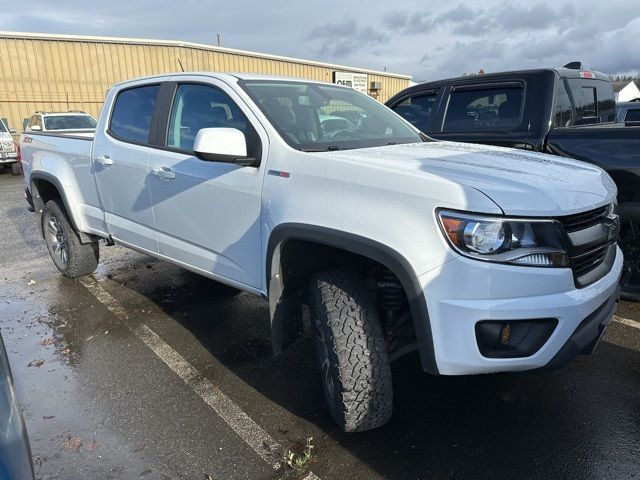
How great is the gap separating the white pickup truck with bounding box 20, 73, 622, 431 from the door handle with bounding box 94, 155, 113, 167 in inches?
10.6

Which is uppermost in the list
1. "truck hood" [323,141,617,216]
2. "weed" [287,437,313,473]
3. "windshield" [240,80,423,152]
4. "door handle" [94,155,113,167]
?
"windshield" [240,80,423,152]

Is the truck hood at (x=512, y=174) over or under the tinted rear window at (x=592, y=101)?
under

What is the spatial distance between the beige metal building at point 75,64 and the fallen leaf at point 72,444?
18.6 metres

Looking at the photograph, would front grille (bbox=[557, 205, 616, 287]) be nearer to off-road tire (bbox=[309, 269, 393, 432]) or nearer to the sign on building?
off-road tire (bbox=[309, 269, 393, 432])

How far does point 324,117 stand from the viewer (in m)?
3.32

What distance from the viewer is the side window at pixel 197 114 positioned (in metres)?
3.19

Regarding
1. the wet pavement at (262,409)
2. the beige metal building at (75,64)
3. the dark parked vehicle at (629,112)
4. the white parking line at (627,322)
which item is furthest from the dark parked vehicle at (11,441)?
the beige metal building at (75,64)

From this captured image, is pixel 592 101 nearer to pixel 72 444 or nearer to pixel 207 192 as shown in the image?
pixel 207 192

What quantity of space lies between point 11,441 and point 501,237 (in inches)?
71.3

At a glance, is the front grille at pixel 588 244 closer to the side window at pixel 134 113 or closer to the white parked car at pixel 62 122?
the side window at pixel 134 113

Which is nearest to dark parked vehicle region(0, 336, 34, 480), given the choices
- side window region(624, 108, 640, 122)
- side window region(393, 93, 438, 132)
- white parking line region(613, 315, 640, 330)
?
white parking line region(613, 315, 640, 330)

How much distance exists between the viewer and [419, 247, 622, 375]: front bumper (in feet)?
6.63

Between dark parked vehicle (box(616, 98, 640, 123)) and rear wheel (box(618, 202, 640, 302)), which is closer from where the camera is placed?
rear wheel (box(618, 202, 640, 302))

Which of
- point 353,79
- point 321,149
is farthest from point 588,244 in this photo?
point 353,79
